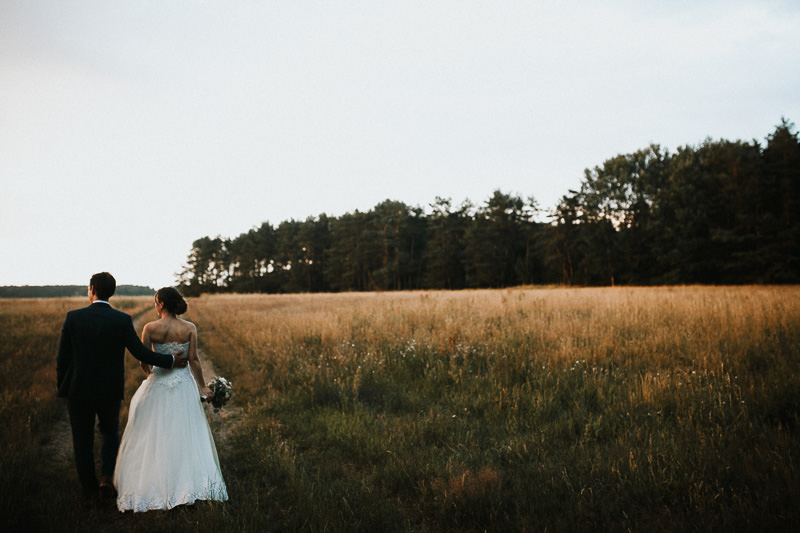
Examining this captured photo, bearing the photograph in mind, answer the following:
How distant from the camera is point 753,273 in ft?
118

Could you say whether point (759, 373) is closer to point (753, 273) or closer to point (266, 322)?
point (266, 322)

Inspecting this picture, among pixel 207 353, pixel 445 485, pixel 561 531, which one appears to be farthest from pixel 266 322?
pixel 561 531

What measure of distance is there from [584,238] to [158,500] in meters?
54.8

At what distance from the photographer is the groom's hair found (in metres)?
3.82

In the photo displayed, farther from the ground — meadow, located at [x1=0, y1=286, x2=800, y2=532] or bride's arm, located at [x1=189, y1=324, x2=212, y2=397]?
bride's arm, located at [x1=189, y1=324, x2=212, y2=397]

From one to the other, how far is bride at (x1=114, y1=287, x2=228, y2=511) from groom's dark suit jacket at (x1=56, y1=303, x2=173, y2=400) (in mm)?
224

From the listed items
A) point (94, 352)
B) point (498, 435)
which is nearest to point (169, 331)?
point (94, 352)

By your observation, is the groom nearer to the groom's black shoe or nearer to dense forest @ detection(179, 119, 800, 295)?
the groom's black shoe

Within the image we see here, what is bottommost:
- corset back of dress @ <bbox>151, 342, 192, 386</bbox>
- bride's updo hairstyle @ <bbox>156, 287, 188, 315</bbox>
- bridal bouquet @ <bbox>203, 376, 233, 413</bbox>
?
bridal bouquet @ <bbox>203, 376, 233, 413</bbox>

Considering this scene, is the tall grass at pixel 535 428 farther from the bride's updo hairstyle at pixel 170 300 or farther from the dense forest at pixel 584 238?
the dense forest at pixel 584 238

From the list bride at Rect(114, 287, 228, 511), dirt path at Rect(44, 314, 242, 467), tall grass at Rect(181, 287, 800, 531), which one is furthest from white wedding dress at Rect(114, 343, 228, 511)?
dirt path at Rect(44, 314, 242, 467)

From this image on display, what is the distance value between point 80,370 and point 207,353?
8602 mm

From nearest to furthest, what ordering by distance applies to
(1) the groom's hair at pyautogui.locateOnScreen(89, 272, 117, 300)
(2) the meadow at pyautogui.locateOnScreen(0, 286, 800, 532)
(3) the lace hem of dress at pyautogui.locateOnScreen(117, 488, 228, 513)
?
(2) the meadow at pyautogui.locateOnScreen(0, 286, 800, 532)
(3) the lace hem of dress at pyautogui.locateOnScreen(117, 488, 228, 513)
(1) the groom's hair at pyautogui.locateOnScreen(89, 272, 117, 300)

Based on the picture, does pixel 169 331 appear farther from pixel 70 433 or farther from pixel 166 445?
pixel 70 433
